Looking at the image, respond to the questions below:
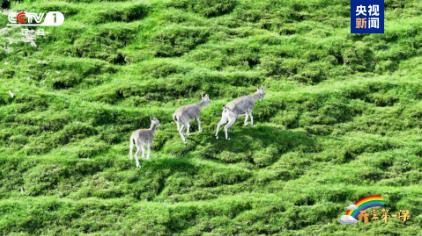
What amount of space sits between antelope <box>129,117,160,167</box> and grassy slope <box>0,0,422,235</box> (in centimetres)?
68

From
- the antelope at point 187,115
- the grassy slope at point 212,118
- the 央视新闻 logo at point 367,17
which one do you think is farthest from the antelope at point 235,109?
the 央视新闻 logo at point 367,17

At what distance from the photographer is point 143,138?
31.2 meters

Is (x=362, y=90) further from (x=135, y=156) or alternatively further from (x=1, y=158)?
(x=1, y=158)

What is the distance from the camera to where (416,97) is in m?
36.1

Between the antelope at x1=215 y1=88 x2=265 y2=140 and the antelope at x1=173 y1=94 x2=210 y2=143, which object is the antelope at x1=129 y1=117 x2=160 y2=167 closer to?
the antelope at x1=173 y1=94 x2=210 y2=143

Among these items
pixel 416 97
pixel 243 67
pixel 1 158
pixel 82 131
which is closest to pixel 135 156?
pixel 82 131

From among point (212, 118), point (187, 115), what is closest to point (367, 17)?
point (212, 118)

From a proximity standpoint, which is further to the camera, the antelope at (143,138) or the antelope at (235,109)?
the antelope at (235,109)

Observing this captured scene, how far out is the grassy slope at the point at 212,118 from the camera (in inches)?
1177

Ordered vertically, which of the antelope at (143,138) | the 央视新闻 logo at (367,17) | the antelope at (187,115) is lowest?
the antelope at (143,138)

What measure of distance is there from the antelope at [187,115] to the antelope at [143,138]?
0.97 meters

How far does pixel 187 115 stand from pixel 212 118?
230 centimetres

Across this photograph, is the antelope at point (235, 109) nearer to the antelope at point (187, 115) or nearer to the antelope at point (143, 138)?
the antelope at point (187, 115)

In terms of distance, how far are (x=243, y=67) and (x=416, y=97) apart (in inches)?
349
